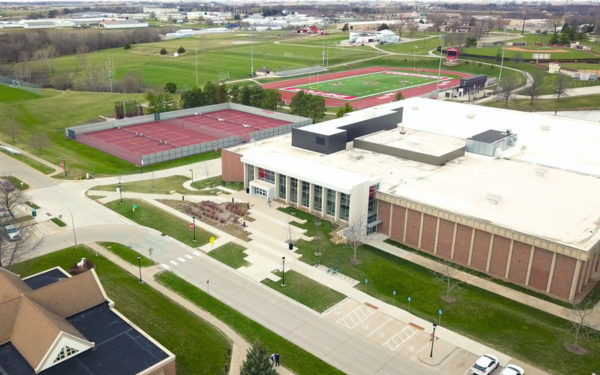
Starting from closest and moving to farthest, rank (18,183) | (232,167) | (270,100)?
(18,183)
(232,167)
(270,100)

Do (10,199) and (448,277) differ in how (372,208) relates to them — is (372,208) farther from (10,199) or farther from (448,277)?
(10,199)

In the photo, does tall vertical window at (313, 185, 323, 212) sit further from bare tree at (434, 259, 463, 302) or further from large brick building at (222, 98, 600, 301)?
bare tree at (434, 259, 463, 302)

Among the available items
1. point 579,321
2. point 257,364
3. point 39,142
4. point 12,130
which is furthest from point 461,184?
point 12,130

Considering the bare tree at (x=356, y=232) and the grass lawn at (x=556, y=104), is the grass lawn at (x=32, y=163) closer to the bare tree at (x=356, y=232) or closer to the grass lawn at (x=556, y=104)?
the bare tree at (x=356, y=232)

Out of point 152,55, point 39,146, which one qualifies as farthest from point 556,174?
point 152,55

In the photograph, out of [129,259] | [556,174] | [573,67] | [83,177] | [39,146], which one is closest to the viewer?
[129,259]

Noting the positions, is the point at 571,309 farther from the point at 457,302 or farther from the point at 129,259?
Answer: the point at 129,259
